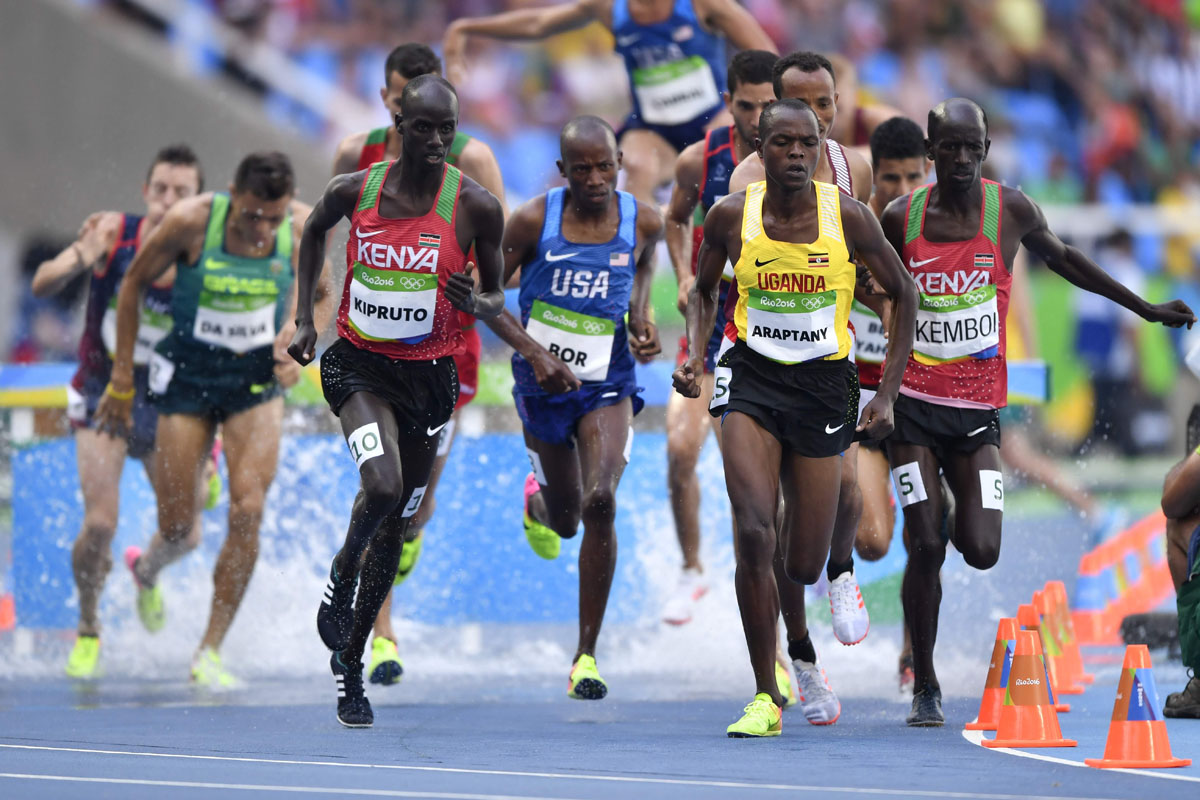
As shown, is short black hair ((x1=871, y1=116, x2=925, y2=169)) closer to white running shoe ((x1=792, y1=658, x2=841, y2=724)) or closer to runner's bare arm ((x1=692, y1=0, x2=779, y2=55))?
runner's bare arm ((x1=692, y1=0, x2=779, y2=55))

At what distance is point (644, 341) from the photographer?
24.8 feet

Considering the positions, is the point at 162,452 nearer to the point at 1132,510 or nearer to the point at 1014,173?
the point at 1132,510

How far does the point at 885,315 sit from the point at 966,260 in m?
0.62

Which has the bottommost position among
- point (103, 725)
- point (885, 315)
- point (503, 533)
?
point (103, 725)

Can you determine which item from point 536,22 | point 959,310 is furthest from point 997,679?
point 536,22

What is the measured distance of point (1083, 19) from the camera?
2073 centimetres

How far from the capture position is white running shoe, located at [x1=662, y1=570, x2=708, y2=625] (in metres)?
9.03

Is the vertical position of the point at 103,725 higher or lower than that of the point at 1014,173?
lower

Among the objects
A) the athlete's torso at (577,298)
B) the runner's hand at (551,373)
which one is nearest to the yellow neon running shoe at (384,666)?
the athlete's torso at (577,298)

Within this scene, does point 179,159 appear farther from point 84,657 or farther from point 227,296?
point 84,657

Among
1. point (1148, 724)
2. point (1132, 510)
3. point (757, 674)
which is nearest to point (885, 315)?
point (757, 674)

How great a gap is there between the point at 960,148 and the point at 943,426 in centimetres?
100

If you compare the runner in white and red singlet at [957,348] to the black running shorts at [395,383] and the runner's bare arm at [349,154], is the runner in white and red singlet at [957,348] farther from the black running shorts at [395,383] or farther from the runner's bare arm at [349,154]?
the runner's bare arm at [349,154]

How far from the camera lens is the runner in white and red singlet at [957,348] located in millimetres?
6734
